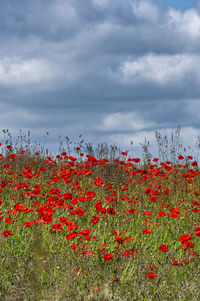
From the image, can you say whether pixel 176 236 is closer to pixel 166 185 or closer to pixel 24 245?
pixel 24 245

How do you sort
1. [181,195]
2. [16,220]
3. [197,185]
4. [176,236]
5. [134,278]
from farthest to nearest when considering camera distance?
1. [197,185]
2. [181,195]
3. [16,220]
4. [176,236]
5. [134,278]

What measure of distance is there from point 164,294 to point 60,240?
55.9 inches

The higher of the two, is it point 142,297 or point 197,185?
point 197,185

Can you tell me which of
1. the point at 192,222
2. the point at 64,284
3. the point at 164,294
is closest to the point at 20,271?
the point at 64,284

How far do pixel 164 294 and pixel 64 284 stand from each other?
0.74m

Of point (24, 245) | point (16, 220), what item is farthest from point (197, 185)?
point (24, 245)

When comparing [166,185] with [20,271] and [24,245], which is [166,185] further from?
[20,271]

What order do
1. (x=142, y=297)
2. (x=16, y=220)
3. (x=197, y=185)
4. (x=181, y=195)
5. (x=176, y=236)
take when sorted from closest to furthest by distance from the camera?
(x=142, y=297) < (x=176, y=236) < (x=16, y=220) < (x=181, y=195) < (x=197, y=185)

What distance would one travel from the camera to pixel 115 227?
4469 mm

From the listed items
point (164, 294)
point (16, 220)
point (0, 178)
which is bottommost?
point (164, 294)

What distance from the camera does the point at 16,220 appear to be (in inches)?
183

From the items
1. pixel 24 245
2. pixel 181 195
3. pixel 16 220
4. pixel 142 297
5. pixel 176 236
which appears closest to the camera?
pixel 142 297

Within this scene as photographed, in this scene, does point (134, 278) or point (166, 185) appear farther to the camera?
point (166, 185)

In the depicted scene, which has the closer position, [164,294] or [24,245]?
[164,294]
